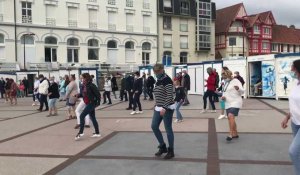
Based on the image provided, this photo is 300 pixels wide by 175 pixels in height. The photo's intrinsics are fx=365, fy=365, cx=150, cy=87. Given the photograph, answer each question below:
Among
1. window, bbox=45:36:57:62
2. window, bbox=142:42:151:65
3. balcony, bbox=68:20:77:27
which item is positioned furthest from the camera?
window, bbox=142:42:151:65

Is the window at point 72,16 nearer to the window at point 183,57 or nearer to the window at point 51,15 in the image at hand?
the window at point 51,15

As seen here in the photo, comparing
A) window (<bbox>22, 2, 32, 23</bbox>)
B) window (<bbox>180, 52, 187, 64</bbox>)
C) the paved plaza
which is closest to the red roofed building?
window (<bbox>180, 52, 187, 64</bbox>)

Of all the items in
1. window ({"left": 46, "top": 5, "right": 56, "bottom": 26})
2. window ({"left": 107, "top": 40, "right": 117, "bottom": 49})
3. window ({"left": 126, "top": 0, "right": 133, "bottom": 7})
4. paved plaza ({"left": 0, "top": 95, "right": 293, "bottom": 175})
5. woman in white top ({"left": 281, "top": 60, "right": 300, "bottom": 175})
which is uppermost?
window ({"left": 126, "top": 0, "right": 133, "bottom": 7})

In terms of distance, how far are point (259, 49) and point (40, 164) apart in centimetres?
6412

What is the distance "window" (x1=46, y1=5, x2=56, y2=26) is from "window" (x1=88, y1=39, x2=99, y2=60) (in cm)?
531

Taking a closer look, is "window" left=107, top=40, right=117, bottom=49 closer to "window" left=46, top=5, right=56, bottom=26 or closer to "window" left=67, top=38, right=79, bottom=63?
"window" left=67, top=38, right=79, bottom=63

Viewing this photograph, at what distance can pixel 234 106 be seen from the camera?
317 inches

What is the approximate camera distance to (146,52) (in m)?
51.4

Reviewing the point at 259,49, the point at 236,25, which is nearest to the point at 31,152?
the point at 236,25

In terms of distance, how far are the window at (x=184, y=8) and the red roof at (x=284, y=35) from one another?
22.0m

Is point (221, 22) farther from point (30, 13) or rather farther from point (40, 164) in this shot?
point (40, 164)

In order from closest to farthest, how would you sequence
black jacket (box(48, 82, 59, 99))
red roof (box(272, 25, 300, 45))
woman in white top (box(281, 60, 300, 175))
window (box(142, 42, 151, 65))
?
A: woman in white top (box(281, 60, 300, 175)) → black jacket (box(48, 82, 59, 99)) → window (box(142, 42, 151, 65)) → red roof (box(272, 25, 300, 45))

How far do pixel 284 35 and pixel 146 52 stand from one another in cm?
3464

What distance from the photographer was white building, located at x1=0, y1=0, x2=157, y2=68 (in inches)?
1621
